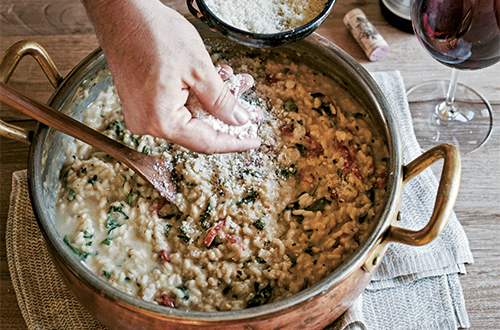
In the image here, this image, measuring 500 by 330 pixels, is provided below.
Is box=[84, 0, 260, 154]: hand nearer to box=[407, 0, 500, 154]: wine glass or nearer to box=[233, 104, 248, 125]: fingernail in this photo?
box=[233, 104, 248, 125]: fingernail

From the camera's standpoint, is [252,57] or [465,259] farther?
[252,57]

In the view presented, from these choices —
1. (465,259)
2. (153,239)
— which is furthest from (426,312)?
(153,239)

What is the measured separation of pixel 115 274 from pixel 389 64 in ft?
5.75

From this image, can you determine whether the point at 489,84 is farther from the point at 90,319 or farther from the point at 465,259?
the point at 90,319

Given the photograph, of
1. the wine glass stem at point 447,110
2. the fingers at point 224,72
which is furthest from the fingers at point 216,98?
the wine glass stem at point 447,110

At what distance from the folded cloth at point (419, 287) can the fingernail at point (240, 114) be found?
2.58 feet

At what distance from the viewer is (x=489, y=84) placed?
261 cm

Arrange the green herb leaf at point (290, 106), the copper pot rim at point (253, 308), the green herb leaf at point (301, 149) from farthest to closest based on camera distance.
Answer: the green herb leaf at point (290, 106) < the green herb leaf at point (301, 149) < the copper pot rim at point (253, 308)

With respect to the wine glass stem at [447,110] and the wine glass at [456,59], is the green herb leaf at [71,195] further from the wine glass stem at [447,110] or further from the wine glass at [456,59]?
the wine glass stem at [447,110]

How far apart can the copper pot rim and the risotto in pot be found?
172mm

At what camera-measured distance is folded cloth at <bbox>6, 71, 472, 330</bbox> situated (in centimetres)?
194

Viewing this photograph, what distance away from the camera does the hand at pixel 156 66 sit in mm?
1559

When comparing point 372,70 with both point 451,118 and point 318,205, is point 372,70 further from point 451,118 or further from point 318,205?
point 318,205

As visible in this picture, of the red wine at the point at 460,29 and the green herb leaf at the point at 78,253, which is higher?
the red wine at the point at 460,29
